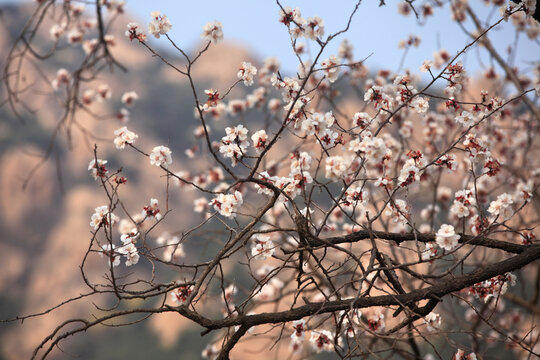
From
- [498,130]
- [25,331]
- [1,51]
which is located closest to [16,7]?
[1,51]

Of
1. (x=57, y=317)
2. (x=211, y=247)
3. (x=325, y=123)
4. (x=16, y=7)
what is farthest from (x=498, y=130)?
(x=16, y=7)

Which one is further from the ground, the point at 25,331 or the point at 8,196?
the point at 8,196

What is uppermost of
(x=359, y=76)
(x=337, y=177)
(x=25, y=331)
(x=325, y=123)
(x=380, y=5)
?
(x=25, y=331)

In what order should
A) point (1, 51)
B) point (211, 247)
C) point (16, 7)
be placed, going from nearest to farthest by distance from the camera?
1. point (211, 247)
2. point (1, 51)
3. point (16, 7)

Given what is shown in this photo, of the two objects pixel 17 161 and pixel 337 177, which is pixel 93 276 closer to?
pixel 17 161

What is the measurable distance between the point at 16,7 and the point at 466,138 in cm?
2695

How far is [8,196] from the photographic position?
17.6 m

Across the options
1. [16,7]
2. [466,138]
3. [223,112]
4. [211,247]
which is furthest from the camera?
[16,7]

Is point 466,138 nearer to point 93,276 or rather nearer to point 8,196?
point 93,276

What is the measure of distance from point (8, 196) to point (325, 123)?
Result: 18.8 m

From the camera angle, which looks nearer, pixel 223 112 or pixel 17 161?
pixel 223 112

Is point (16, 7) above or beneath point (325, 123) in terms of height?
above

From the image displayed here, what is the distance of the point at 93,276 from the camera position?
55.6ft

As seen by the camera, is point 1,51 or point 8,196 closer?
point 8,196
